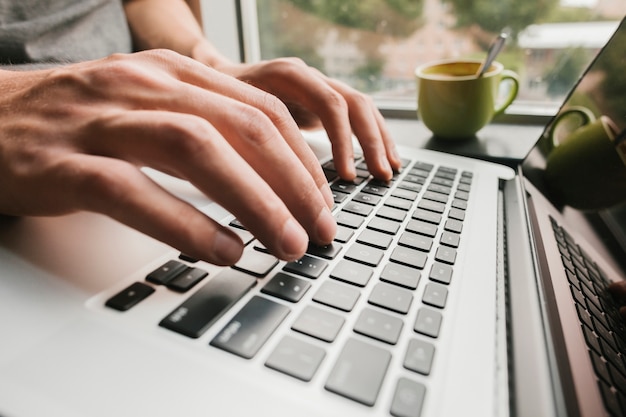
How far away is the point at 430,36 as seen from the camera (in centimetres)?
93

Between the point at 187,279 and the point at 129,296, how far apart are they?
4 cm

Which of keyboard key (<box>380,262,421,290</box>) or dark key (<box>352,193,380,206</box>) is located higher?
dark key (<box>352,193,380,206</box>)

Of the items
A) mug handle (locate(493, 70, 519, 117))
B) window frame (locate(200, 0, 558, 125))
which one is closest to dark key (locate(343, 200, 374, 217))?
mug handle (locate(493, 70, 519, 117))

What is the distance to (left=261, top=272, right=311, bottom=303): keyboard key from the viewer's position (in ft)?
0.83

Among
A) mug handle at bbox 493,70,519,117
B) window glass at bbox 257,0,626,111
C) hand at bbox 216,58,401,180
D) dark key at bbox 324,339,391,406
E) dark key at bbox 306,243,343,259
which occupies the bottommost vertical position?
dark key at bbox 324,339,391,406

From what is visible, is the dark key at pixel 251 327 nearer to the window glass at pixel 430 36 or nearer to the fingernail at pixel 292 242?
the fingernail at pixel 292 242

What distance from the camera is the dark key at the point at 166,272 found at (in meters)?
0.26

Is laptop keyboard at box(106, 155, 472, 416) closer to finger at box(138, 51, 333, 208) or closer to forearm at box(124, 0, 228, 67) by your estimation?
finger at box(138, 51, 333, 208)

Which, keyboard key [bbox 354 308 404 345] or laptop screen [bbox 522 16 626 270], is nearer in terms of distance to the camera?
keyboard key [bbox 354 308 404 345]

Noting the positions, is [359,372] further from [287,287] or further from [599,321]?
[599,321]

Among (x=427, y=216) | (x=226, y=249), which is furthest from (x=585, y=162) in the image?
(x=226, y=249)

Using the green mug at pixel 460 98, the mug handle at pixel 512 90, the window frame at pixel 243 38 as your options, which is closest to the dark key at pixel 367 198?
the green mug at pixel 460 98

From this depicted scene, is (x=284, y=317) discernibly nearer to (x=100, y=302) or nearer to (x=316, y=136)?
(x=100, y=302)

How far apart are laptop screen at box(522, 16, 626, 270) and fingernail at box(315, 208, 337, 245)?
0.84ft
